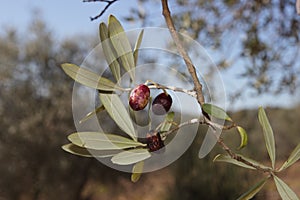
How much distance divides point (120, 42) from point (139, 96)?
0.17 ft

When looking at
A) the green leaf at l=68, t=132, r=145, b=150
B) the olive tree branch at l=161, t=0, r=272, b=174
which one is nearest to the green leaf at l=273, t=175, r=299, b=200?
the olive tree branch at l=161, t=0, r=272, b=174

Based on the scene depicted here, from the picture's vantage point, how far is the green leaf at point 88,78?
14.6 inches

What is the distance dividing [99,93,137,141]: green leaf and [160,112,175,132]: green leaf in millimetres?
25

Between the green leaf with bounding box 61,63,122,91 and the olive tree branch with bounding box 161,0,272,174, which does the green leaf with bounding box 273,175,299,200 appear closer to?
the olive tree branch with bounding box 161,0,272,174

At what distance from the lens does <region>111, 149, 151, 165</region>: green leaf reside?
0.34 meters

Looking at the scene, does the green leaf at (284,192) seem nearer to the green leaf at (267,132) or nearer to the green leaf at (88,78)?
the green leaf at (267,132)

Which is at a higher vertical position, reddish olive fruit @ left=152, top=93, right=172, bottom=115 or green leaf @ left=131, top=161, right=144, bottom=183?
reddish olive fruit @ left=152, top=93, right=172, bottom=115

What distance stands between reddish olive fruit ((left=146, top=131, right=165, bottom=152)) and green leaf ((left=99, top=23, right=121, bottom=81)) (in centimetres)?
5

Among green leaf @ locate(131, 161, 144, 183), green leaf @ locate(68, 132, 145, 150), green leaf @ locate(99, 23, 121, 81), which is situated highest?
green leaf @ locate(99, 23, 121, 81)

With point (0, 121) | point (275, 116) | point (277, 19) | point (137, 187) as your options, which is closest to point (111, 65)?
point (277, 19)

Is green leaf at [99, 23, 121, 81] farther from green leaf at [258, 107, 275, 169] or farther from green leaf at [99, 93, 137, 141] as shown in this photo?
green leaf at [258, 107, 275, 169]

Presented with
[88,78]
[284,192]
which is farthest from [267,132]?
[88,78]

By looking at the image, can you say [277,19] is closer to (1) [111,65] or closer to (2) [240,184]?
(1) [111,65]

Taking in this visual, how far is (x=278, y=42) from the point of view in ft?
6.88
